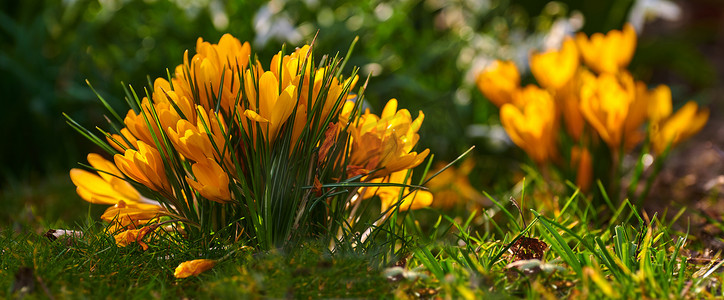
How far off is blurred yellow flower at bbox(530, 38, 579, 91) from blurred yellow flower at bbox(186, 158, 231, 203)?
1221 mm

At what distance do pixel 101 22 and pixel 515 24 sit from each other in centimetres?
199

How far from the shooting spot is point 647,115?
1883 mm

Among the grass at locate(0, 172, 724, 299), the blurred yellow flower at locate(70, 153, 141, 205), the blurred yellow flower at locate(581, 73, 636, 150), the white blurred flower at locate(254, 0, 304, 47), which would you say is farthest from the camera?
the white blurred flower at locate(254, 0, 304, 47)

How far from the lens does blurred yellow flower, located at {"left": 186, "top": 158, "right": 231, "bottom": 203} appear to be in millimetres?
1025

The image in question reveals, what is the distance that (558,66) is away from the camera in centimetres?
193

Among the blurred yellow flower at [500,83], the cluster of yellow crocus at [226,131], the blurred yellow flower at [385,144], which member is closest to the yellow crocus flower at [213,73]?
the cluster of yellow crocus at [226,131]

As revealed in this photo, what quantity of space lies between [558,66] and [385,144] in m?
1.02

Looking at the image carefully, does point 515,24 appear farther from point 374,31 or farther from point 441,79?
point 374,31

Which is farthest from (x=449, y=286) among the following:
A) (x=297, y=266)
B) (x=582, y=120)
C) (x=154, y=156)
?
(x=582, y=120)

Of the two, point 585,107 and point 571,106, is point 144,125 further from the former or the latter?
point 571,106

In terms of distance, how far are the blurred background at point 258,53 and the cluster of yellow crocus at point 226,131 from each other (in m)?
1.05

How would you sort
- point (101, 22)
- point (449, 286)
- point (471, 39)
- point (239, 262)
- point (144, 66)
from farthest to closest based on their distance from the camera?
point (471, 39) < point (101, 22) < point (144, 66) < point (239, 262) < point (449, 286)

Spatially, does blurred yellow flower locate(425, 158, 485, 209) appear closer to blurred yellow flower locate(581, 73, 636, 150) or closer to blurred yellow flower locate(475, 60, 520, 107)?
blurred yellow flower locate(475, 60, 520, 107)

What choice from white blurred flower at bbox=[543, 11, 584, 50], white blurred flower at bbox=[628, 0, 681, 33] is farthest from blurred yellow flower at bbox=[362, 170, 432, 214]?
white blurred flower at bbox=[628, 0, 681, 33]
